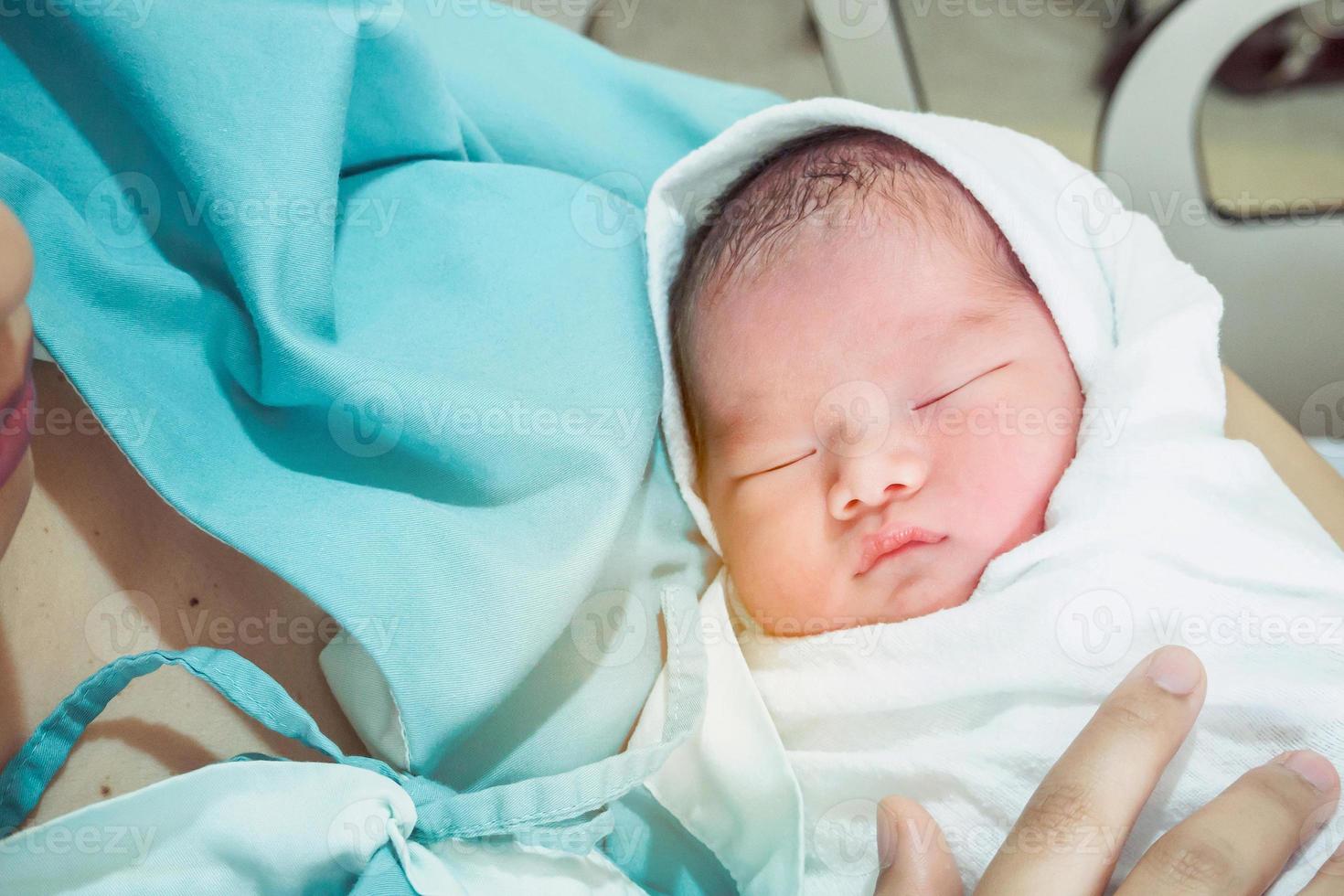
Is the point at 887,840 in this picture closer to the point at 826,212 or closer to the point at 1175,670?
the point at 1175,670

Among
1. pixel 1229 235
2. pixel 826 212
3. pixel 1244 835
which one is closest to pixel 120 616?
pixel 826 212

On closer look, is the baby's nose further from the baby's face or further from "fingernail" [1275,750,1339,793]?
"fingernail" [1275,750,1339,793]

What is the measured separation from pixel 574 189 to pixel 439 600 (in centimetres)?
47

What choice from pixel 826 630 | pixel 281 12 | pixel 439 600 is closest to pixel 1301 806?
pixel 826 630

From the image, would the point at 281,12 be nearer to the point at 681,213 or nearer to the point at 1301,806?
the point at 681,213

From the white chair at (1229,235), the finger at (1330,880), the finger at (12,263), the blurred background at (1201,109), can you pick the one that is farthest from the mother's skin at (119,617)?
the white chair at (1229,235)

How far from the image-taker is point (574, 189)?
0.99m

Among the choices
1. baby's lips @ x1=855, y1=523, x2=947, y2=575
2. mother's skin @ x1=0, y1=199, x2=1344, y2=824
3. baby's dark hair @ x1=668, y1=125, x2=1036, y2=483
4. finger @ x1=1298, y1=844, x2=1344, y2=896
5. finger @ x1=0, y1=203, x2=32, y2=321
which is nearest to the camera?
finger @ x1=0, y1=203, x2=32, y2=321

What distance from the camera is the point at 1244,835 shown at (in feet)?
2.03

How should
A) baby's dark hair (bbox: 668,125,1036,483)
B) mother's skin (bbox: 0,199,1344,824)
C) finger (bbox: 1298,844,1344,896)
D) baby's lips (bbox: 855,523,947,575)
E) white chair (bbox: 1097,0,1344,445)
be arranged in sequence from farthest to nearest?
1. white chair (bbox: 1097,0,1344,445)
2. baby's dark hair (bbox: 668,125,1036,483)
3. baby's lips (bbox: 855,523,947,575)
4. mother's skin (bbox: 0,199,1344,824)
5. finger (bbox: 1298,844,1344,896)

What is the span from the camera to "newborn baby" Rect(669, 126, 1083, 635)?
0.83m

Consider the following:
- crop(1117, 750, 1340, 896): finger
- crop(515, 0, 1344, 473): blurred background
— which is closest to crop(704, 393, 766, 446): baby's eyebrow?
crop(1117, 750, 1340, 896): finger

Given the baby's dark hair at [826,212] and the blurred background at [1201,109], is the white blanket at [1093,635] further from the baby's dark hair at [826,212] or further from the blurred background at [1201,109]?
the blurred background at [1201,109]

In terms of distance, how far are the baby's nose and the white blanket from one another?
0.10 m
